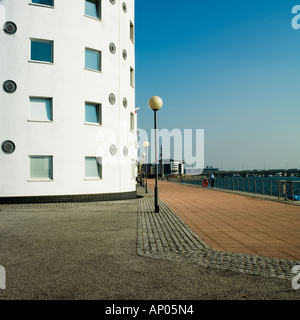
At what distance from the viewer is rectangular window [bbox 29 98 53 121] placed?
1570cm

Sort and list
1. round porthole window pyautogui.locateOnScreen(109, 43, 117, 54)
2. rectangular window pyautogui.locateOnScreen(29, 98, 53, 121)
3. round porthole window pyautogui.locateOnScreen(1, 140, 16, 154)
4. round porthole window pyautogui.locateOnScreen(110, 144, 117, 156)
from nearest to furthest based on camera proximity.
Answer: round porthole window pyautogui.locateOnScreen(1, 140, 16, 154) → rectangular window pyautogui.locateOnScreen(29, 98, 53, 121) → round porthole window pyautogui.locateOnScreen(110, 144, 117, 156) → round porthole window pyautogui.locateOnScreen(109, 43, 117, 54)

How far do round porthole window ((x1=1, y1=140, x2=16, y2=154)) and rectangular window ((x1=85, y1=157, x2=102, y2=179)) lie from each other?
388 cm

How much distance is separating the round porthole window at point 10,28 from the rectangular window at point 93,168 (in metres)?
7.67

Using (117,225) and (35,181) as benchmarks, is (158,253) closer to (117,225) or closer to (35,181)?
(117,225)

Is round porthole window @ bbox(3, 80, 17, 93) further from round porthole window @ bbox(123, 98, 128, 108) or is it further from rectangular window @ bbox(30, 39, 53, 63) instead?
round porthole window @ bbox(123, 98, 128, 108)

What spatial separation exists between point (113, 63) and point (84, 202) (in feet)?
28.5

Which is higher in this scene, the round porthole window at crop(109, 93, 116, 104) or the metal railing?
the round porthole window at crop(109, 93, 116, 104)

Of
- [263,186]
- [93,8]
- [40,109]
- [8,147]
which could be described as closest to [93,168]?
[40,109]

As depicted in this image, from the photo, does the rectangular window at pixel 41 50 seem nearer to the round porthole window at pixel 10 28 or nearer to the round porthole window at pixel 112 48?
the round porthole window at pixel 10 28

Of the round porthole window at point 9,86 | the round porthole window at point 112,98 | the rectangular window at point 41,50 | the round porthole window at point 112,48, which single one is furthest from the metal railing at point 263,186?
the round porthole window at point 9,86

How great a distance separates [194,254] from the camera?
5492 mm

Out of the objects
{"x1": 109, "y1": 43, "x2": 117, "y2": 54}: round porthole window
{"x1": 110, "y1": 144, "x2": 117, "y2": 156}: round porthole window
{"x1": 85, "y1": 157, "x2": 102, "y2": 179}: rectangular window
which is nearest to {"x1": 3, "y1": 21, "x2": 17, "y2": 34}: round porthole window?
{"x1": 109, "y1": 43, "x2": 117, "y2": 54}: round porthole window

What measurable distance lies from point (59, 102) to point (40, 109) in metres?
1.07
